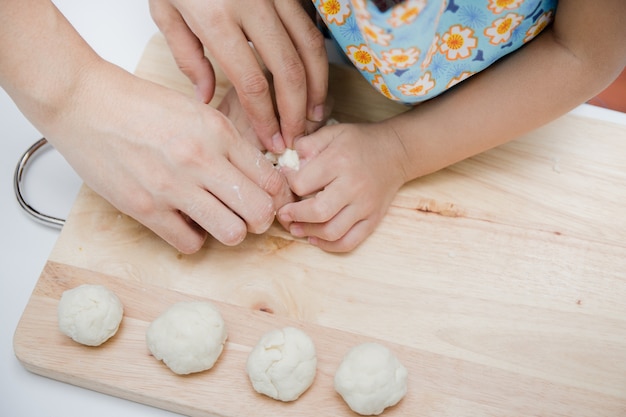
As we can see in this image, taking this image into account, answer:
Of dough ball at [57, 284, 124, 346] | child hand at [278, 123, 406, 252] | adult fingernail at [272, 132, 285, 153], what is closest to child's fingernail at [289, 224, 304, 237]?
child hand at [278, 123, 406, 252]

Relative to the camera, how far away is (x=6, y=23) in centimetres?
69

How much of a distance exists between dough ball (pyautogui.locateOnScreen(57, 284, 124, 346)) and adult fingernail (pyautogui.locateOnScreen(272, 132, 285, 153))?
275 mm

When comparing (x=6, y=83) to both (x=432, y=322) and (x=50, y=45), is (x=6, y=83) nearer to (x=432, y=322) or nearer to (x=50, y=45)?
(x=50, y=45)

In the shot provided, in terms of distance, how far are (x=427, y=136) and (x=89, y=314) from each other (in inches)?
18.2

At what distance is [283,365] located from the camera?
72 cm

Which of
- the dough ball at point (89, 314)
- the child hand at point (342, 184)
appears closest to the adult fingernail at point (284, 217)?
the child hand at point (342, 184)

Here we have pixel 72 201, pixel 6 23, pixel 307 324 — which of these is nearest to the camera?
pixel 6 23

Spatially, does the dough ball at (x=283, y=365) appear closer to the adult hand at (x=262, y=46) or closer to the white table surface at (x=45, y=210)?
the white table surface at (x=45, y=210)

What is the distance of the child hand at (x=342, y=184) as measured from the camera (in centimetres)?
82

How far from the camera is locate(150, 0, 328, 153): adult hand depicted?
2.56ft

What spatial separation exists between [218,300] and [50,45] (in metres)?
0.35

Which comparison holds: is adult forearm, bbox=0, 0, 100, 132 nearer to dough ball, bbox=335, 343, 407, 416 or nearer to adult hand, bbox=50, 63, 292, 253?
adult hand, bbox=50, 63, 292, 253

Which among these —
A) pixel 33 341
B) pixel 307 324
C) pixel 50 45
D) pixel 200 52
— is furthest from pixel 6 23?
pixel 307 324

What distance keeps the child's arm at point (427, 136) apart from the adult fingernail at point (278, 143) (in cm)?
2
